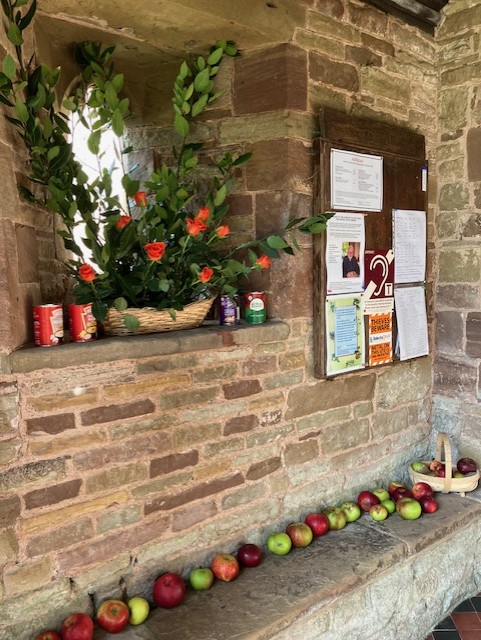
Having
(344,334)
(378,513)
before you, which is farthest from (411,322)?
(378,513)

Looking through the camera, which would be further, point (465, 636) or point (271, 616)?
point (465, 636)

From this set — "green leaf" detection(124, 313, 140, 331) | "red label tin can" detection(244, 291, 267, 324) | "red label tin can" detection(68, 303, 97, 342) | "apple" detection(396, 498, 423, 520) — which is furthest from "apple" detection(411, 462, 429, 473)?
"red label tin can" detection(68, 303, 97, 342)

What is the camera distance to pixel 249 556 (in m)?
2.44

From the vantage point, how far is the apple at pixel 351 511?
9.34 ft

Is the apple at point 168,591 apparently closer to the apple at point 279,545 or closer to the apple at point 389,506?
the apple at point 279,545

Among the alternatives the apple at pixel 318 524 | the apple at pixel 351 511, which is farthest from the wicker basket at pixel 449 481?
the apple at pixel 318 524

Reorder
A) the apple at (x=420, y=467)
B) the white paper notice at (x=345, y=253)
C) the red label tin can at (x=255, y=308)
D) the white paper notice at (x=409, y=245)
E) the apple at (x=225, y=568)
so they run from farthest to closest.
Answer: the apple at (x=420, y=467) → the white paper notice at (x=409, y=245) → the white paper notice at (x=345, y=253) → the red label tin can at (x=255, y=308) → the apple at (x=225, y=568)

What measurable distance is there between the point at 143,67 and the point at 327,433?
7.11ft

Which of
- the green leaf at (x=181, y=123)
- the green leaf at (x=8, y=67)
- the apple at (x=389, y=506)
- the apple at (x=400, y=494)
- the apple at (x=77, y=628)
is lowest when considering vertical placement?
the apple at (x=389, y=506)

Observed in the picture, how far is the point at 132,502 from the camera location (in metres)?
2.15

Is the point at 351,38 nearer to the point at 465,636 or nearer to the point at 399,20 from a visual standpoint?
the point at 399,20

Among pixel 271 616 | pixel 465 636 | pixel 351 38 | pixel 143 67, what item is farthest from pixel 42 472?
pixel 351 38

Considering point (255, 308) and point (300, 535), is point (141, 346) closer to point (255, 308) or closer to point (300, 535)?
point (255, 308)

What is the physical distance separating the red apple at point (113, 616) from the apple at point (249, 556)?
59 cm
